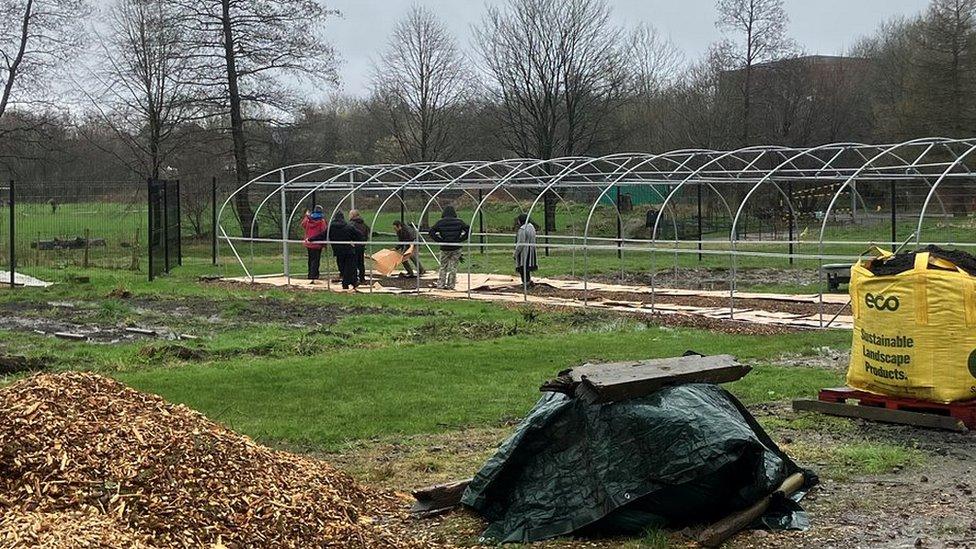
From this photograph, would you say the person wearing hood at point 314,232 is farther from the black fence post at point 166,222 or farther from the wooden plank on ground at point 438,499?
the wooden plank on ground at point 438,499

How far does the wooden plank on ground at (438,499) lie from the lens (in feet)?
19.6

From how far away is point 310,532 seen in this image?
503 cm

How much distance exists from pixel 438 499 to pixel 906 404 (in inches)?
158

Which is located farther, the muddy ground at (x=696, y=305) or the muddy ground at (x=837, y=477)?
the muddy ground at (x=696, y=305)

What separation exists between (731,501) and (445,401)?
440 cm

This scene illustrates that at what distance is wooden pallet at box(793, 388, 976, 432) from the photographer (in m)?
7.77

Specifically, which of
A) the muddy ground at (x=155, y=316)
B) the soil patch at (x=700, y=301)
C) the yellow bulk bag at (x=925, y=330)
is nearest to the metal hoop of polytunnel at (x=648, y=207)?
the soil patch at (x=700, y=301)

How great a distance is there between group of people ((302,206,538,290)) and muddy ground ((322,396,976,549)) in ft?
38.2

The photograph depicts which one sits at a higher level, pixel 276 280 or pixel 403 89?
pixel 403 89

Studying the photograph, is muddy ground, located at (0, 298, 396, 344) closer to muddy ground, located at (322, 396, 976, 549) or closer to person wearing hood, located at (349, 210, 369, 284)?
person wearing hood, located at (349, 210, 369, 284)

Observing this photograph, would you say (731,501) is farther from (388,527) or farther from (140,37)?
(140,37)

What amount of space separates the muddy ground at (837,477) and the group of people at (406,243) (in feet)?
38.2

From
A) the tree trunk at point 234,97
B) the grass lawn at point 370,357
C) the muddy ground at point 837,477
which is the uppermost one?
the tree trunk at point 234,97

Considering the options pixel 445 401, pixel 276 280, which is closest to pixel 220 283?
pixel 276 280
